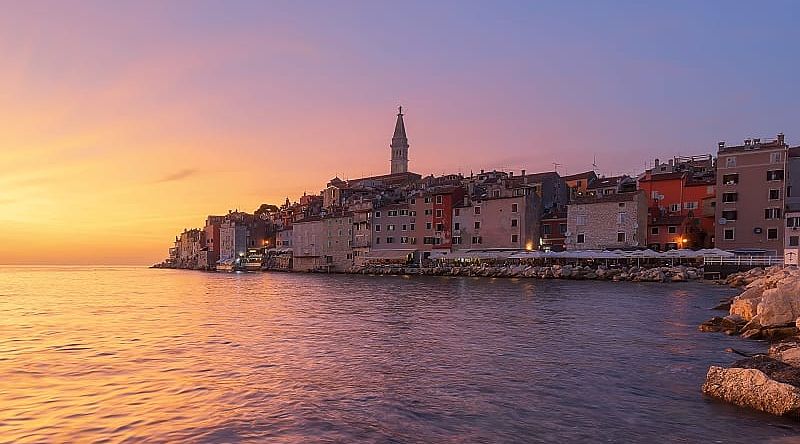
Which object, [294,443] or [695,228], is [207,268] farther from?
[294,443]

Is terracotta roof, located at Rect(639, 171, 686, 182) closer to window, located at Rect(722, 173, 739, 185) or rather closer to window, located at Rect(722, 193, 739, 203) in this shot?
window, located at Rect(722, 173, 739, 185)

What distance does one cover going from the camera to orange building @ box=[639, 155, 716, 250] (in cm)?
6209

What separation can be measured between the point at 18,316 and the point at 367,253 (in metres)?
61.2

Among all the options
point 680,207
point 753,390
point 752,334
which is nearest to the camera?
point 753,390

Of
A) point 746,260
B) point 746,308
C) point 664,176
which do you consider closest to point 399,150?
point 664,176

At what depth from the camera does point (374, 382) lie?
11922mm

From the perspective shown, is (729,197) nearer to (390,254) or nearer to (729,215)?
(729,215)

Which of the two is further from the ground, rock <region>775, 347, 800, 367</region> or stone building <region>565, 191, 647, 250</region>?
stone building <region>565, 191, 647, 250</region>

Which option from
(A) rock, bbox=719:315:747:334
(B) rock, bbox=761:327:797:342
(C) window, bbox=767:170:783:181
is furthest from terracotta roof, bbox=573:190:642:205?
(B) rock, bbox=761:327:797:342

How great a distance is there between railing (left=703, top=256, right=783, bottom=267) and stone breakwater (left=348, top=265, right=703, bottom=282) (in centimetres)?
178

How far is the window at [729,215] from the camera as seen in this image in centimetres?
5806

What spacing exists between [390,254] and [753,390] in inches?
2982

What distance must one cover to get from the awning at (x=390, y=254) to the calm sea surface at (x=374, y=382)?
58.9 m

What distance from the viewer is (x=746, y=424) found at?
8680 mm
